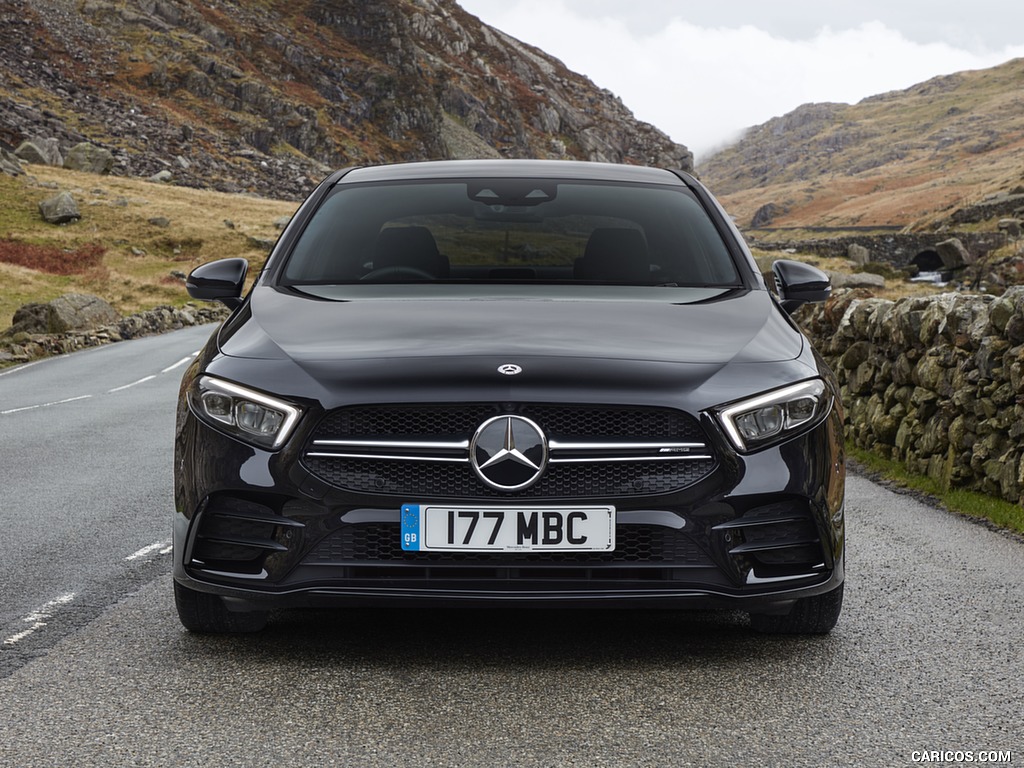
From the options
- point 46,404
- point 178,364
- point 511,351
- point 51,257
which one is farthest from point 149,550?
point 51,257

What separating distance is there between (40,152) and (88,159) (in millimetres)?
3177

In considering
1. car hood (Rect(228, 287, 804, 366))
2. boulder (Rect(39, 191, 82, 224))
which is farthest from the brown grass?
car hood (Rect(228, 287, 804, 366))

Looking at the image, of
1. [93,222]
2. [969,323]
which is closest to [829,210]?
[93,222]

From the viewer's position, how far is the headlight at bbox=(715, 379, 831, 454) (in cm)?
373

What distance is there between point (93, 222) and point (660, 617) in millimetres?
60601

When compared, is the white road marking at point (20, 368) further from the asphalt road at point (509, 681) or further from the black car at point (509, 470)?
the black car at point (509, 470)

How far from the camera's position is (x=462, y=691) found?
3689 mm

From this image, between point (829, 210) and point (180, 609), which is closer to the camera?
point (180, 609)

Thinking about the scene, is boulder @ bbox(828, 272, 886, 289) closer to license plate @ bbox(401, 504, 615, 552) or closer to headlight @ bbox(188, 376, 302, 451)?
license plate @ bbox(401, 504, 615, 552)

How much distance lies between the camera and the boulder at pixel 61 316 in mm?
28783

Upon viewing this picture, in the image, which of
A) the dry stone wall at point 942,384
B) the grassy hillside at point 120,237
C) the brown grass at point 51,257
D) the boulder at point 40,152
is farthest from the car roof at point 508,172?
the boulder at point 40,152

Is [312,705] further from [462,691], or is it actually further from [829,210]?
[829,210]

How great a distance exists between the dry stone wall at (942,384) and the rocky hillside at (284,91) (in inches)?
3368

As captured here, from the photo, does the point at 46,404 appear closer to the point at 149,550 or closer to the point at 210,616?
the point at 149,550
